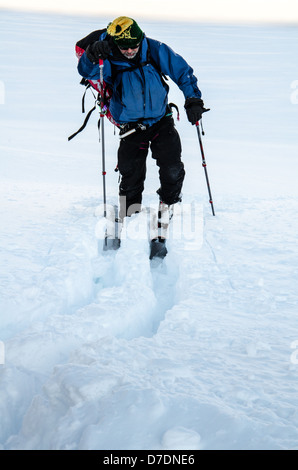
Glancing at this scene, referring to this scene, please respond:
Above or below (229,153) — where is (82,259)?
below

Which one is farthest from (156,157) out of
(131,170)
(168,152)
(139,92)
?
(139,92)

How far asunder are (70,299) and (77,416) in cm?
141

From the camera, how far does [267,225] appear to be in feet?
13.7

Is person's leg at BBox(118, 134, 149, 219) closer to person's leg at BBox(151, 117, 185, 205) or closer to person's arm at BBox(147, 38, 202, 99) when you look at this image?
person's leg at BBox(151, 117, 185, 205)

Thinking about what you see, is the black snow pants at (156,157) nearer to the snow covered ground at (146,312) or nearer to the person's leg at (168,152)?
the person's leg at (168,152)

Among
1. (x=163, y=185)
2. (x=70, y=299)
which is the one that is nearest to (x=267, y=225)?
(x=163, y=185)

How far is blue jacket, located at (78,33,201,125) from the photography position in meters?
3.30

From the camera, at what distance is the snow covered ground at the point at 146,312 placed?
1.57 m

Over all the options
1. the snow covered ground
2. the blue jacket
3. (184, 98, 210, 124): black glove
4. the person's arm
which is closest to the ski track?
the snow covered ground

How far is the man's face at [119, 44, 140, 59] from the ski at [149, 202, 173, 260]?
1.39 metres

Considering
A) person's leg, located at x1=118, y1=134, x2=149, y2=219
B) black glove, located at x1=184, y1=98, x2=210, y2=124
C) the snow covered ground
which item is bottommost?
the snow covered ground
